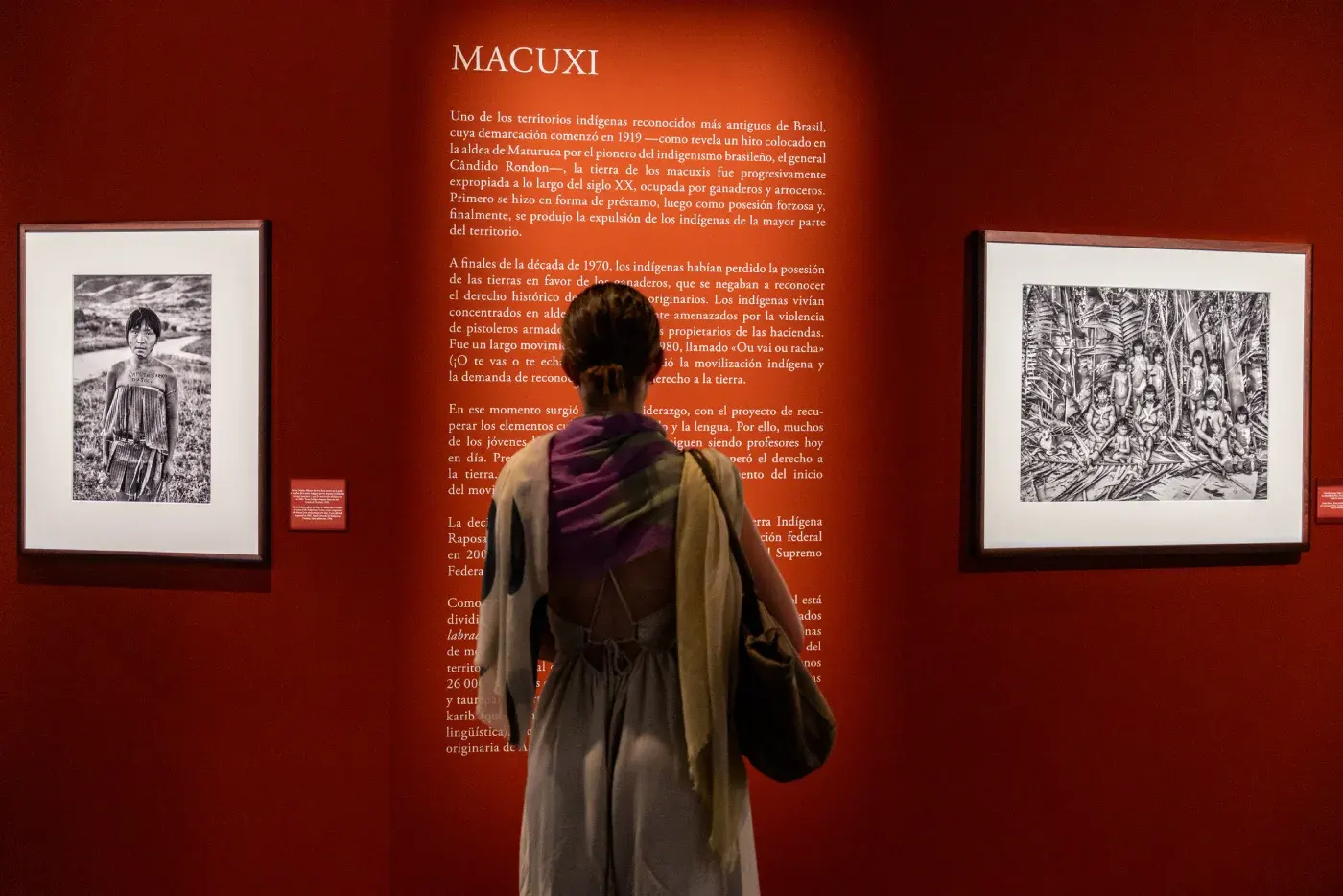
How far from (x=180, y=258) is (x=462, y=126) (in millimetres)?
1054

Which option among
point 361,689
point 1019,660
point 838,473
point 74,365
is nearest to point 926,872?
point 1019,660

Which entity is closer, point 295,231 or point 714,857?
point 714,857

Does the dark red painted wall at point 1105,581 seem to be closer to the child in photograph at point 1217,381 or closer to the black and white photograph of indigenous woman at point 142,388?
the child in photograph at point 1217,381

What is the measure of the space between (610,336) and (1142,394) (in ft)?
7.12

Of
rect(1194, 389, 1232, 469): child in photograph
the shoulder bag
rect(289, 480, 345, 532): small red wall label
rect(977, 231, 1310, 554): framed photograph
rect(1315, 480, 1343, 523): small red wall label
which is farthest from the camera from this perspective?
rect(1315, 480, 1343, 523): small red wall label

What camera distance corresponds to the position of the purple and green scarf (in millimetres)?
1710

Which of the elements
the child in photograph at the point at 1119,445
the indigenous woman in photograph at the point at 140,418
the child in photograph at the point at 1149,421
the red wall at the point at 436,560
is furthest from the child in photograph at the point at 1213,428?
the indigenous woman in photograph at the point at 140,418

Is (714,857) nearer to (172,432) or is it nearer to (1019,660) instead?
(1019,660)

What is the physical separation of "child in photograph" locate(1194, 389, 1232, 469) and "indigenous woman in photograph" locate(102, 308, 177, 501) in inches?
142

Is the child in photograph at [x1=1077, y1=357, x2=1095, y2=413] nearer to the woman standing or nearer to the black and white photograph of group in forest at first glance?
the black and white photograph of group in forest

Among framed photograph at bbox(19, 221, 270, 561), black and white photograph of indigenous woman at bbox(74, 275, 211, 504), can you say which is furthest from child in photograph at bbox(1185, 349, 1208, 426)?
black and white photograph of indigenous woman at bbox(74, 275, 211, 504)

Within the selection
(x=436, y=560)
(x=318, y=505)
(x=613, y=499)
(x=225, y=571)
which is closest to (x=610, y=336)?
(x=613, y=499)

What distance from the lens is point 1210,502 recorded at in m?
2.96

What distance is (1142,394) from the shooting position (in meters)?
2.91
